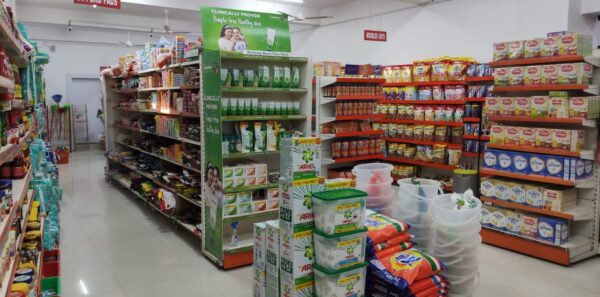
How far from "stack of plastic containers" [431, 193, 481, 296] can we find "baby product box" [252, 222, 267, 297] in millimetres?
1305

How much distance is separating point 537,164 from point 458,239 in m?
2.11

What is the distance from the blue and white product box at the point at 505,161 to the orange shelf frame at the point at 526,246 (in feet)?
2.45

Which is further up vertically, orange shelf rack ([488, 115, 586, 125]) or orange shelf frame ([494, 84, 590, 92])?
orange shelf frame ([494, 84, 590, 92])

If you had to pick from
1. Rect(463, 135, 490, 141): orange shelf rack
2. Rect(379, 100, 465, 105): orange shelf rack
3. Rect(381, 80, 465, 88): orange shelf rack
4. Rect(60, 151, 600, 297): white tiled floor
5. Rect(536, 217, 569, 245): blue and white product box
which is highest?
Rect(381, 80, 465, 88): orange shelf rack

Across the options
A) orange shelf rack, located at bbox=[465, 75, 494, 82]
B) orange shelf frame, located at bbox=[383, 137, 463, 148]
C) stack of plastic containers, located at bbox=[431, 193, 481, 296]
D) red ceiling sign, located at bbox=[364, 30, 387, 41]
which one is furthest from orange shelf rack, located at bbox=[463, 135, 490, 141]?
stack of plastic containers, located at bbox=[431, 193, 481, 296]

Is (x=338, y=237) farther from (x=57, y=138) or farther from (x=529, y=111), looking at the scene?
(x=57, y=138)

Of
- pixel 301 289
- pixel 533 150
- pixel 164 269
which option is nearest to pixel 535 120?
pixel 533 150

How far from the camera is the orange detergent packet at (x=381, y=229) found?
120 inches

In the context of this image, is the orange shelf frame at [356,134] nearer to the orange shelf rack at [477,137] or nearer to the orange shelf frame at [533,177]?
the orange shelf frame at [533,177]

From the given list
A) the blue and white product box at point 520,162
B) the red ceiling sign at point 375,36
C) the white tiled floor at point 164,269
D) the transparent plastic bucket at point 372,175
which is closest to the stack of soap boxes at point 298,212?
the transparent plastic bucket at point 372,175

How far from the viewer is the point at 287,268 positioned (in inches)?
116

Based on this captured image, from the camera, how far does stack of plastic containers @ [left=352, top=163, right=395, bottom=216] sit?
12.2 ft

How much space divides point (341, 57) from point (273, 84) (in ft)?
26.6

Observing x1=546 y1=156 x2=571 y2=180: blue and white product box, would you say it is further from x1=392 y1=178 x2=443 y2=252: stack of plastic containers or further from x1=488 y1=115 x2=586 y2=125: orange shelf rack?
x1=392 y1=178 x2=443 y2=252: stack of plastic containers
